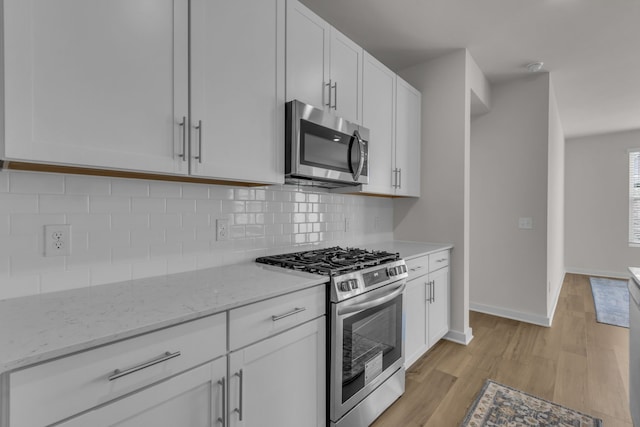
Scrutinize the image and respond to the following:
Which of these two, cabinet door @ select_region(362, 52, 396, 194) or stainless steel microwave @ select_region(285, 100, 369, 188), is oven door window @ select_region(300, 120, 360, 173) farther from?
cabinet door @ select_region(362, 52, 396, 194)

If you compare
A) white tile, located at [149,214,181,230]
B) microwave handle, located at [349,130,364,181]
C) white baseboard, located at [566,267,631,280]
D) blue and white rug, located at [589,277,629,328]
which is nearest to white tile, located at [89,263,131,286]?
white tile, located at [149,214,181,230]

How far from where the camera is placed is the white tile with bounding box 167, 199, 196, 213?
1601mm

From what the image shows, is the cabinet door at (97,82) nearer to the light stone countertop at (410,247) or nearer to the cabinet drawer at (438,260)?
the light stone countertop at (410,247)

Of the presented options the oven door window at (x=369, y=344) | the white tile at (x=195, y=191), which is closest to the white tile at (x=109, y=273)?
the white tile at (x=195, y=191)

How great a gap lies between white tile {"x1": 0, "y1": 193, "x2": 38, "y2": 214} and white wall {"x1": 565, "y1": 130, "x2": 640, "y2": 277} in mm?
7664

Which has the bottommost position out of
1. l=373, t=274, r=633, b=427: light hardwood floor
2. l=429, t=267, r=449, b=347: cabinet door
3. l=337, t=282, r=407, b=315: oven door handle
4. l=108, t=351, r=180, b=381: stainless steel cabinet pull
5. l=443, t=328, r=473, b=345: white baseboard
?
l=373, t=274, r=633, b=427: light hardwood floor

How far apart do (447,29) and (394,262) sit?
199 centimetres

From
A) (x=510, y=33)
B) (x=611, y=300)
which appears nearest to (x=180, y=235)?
(x=510, y=33)

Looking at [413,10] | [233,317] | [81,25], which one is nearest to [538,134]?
[413,10]

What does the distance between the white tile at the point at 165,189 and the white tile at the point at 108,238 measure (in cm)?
22

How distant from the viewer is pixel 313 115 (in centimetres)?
184

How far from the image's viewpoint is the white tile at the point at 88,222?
130cm

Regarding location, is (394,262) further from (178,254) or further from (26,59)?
(26,59)

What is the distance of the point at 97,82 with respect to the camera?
3.62ft
